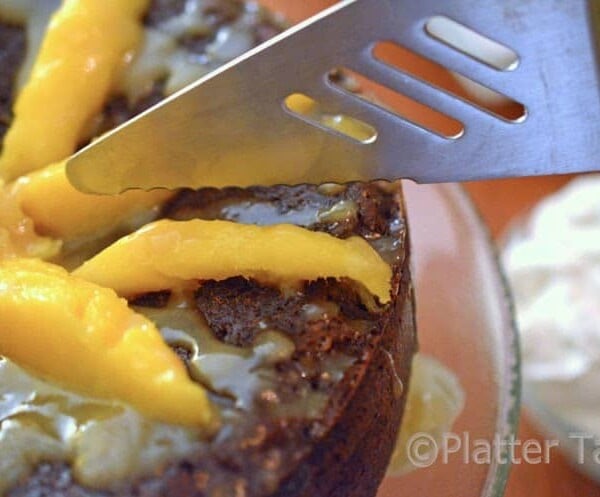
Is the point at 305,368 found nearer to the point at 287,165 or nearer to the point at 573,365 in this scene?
the point at 287,165

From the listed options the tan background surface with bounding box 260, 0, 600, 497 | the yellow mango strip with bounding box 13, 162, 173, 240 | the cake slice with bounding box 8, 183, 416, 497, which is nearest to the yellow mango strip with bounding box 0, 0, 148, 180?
the yellow mango strip with bounding box 13, 162, 173, 240

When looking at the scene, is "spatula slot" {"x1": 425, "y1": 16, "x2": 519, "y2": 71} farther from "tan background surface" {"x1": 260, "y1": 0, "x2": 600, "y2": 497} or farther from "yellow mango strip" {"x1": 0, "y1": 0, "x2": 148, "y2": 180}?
"yellow mango strip" {"x1": 0, "y1": 0, "x2": 148, "y2": 180}

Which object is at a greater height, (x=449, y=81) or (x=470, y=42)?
(x=470, y=42)

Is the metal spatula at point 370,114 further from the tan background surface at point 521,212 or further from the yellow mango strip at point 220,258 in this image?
the tan background surface at point 521,212

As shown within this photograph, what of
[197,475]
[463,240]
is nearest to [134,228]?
[197,475]

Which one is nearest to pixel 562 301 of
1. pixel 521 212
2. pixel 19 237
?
pixel 521 212

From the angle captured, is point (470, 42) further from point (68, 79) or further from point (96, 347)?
point (96, 347)
